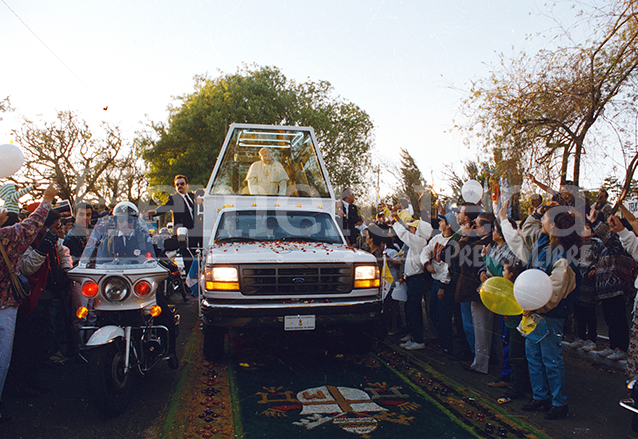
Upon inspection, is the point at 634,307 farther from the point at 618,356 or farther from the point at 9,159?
the point at 9,159

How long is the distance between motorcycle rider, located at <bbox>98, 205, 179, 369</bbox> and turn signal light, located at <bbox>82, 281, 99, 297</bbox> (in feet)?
1.29

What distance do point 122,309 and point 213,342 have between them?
1.60 m

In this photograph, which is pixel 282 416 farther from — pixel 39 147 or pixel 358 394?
pixel 39 147

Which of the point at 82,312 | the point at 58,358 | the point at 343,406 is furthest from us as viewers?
the point at 58,358

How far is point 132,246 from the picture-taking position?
4863mm

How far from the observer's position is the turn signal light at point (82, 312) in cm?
435

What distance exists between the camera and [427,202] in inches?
304

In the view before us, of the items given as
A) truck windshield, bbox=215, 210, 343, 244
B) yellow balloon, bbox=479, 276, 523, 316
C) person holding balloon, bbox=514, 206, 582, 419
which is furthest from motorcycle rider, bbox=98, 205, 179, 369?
person holding balloon, bbox=514, 206, 582, 419

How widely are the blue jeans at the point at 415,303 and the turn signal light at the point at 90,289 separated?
4.20 m

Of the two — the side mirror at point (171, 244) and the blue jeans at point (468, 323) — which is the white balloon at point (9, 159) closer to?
the side mirror at point (171, 244)

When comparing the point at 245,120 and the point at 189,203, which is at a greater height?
the point at 245,120

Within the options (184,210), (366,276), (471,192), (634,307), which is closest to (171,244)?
(366,276)

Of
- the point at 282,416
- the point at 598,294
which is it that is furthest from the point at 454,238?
the point at 282,416

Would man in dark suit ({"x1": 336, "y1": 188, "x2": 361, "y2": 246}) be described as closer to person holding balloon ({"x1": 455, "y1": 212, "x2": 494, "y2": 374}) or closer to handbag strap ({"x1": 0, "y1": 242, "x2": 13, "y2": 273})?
person holding balloon ({"x1": 455, "y1": 212, "x2": 494, "y2": 374})
